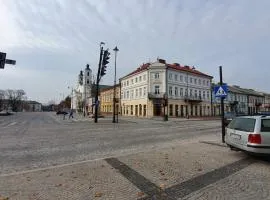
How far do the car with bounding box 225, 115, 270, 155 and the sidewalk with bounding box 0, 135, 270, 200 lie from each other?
0.47 metres

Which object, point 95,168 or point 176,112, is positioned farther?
point 176,112

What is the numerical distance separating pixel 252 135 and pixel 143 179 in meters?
3.86

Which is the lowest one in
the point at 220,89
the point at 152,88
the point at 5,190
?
the point at 5,190

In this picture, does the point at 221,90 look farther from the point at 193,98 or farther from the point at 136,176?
the point at 193,98

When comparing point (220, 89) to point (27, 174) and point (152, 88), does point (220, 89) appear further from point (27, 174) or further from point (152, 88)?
point (152, 88)

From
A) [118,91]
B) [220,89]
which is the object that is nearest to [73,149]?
[220,89]

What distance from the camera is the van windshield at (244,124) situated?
738 centimetres

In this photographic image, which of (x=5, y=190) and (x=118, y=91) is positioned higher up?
(x=118, y=91)

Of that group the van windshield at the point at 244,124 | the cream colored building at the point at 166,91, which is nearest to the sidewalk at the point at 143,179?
the van windshield at the point at 244,124

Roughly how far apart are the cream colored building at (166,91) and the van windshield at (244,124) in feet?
119

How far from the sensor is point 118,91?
6662cm

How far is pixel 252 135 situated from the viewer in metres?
7.05

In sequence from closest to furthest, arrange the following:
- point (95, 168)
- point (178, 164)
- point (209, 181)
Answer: point (209, 181) → point (95, 168) → point (178, 164)

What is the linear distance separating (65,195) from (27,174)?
1990mm
